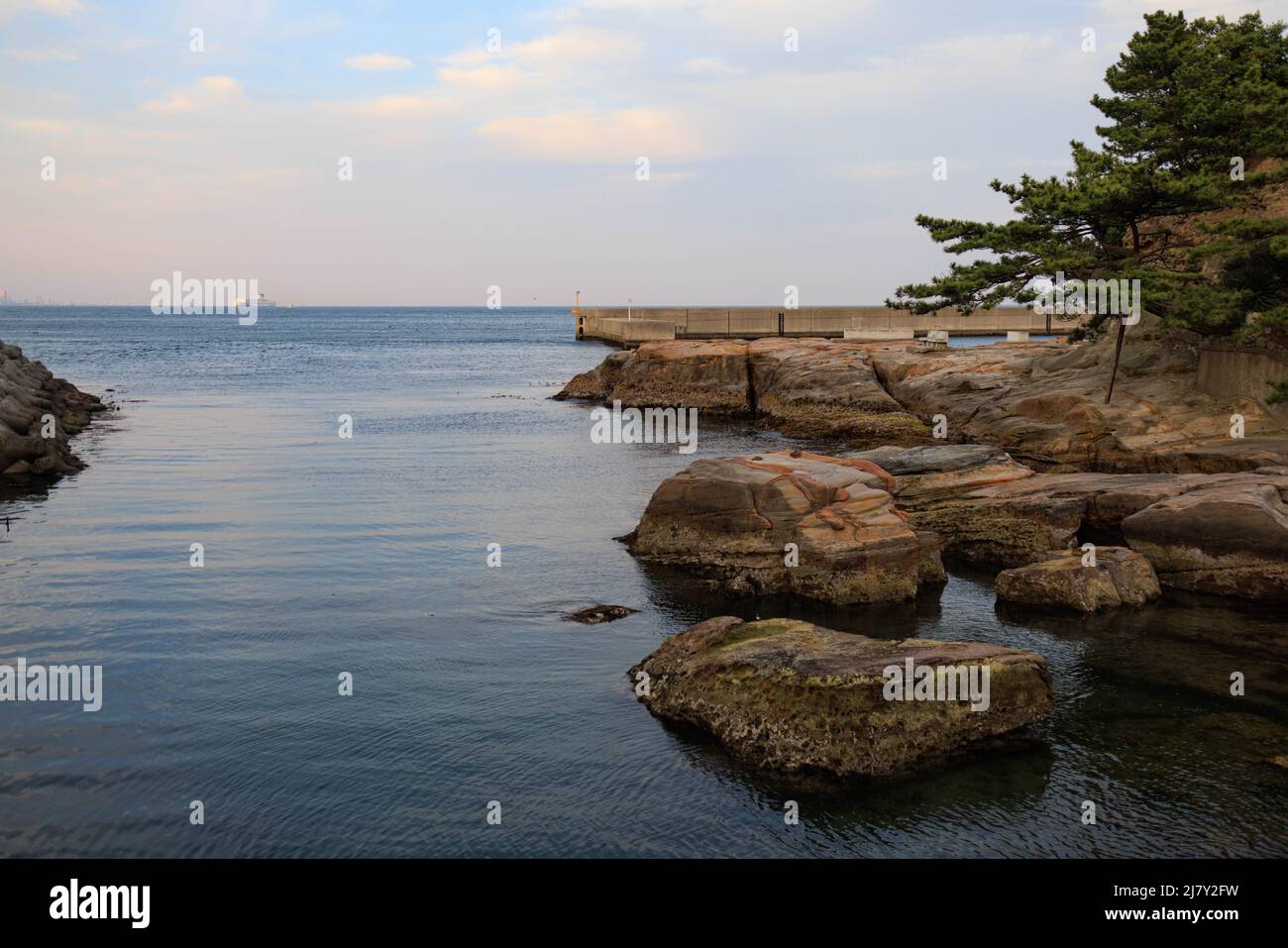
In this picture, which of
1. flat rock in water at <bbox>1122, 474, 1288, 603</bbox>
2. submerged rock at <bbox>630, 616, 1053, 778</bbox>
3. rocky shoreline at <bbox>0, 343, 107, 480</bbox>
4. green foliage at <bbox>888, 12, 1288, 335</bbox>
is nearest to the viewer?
submerged rock at <bbox>630, 616, 1053, 778</bbox>

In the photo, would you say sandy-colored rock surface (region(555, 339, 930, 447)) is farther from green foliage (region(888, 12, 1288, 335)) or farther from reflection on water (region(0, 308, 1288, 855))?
reflection on water (region(0, 308, 1288, 855))

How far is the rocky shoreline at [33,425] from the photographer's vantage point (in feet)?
112

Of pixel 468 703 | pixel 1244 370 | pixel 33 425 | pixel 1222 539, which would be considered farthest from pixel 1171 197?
A: pixel 33 425

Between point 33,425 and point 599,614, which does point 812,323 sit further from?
point 599,614

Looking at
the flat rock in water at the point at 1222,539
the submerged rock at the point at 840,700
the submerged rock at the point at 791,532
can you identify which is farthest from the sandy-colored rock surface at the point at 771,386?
the submerged rock at the point at 840,700

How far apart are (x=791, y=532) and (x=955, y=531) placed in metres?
5.34

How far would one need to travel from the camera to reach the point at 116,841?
11.2 m

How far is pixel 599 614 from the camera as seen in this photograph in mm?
19438

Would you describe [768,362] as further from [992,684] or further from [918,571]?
[992,684]

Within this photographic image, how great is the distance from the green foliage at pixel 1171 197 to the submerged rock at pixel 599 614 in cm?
1679

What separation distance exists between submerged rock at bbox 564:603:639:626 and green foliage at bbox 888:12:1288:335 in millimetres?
16794

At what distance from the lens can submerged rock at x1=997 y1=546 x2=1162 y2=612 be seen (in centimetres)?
2011

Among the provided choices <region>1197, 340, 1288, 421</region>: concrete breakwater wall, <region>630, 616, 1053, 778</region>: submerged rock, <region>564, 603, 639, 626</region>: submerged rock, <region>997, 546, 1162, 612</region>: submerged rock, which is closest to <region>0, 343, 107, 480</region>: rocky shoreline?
<region>564, 603, 639, 626</region>: submerged rock
